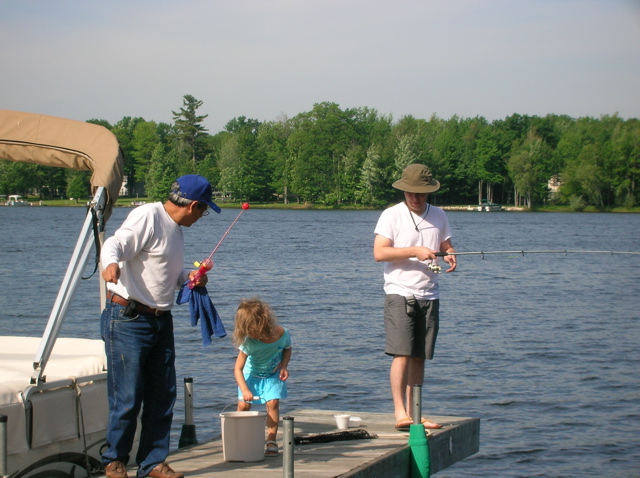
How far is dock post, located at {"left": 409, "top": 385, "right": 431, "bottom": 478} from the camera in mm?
5738

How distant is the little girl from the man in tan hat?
0.86 m

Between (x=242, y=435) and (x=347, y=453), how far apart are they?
2.64ft

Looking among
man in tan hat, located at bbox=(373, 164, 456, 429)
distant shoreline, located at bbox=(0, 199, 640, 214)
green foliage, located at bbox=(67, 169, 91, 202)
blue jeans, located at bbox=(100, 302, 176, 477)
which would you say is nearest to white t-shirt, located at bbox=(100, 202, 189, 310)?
blue jeans, located at bbox=(100, 302, 176, 477)

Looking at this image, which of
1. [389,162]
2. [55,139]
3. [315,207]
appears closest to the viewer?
[55,139]

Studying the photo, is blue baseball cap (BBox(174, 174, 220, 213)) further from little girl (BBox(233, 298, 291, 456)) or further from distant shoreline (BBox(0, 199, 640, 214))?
distant shoreline (BBox(0, 199, 640, 214))

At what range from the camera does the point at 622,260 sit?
3947 cm

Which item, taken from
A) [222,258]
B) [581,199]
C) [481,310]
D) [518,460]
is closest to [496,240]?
[222,258]

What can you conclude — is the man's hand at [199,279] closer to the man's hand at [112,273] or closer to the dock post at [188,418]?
the man's hand at [112,273]

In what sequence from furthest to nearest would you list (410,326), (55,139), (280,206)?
(280,206)
(410,326)
(55,139)

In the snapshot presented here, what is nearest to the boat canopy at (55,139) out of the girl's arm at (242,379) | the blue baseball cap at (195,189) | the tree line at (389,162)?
the blue baseball cap at (195,189)

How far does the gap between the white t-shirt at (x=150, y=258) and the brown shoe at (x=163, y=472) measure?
2.99 feet

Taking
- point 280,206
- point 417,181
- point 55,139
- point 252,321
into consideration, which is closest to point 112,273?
point 55,139

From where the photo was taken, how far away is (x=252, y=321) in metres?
5.58

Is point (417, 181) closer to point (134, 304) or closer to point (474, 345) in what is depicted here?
point (134, 304)
